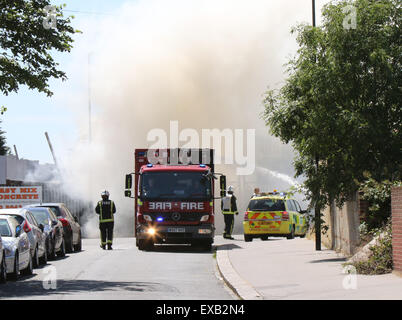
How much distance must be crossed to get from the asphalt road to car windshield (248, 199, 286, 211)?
676cm

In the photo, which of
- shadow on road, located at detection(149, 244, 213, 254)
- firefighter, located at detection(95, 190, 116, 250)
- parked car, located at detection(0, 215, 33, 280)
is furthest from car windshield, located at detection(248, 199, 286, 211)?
parked car, located at detection(0, 215, 33, 280)

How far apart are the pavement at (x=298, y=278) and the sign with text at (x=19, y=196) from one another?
23247 millimetres

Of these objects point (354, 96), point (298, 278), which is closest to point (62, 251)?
point (354, 96)

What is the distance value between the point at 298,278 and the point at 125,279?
10.6 feet

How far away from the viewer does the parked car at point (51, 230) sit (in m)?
23.5

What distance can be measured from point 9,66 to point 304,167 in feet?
23.4

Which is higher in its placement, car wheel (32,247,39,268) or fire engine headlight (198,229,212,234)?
fire engine headlight (198,229,212,234)

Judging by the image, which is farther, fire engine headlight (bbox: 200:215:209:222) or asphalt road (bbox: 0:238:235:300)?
fire engine headlight (bbox: 200:215:209:222)

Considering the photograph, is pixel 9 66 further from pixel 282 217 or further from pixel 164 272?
pixel 282 217

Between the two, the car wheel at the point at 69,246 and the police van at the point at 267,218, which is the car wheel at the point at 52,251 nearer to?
the car wheel at the point at 69,246

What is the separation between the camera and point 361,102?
19.4 metres

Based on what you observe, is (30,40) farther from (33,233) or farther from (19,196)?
(19,196)

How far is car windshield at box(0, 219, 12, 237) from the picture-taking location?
714 inches

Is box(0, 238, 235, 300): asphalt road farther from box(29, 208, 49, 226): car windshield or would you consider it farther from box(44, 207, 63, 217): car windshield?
box(44, 207, 63, 217): car windshield
